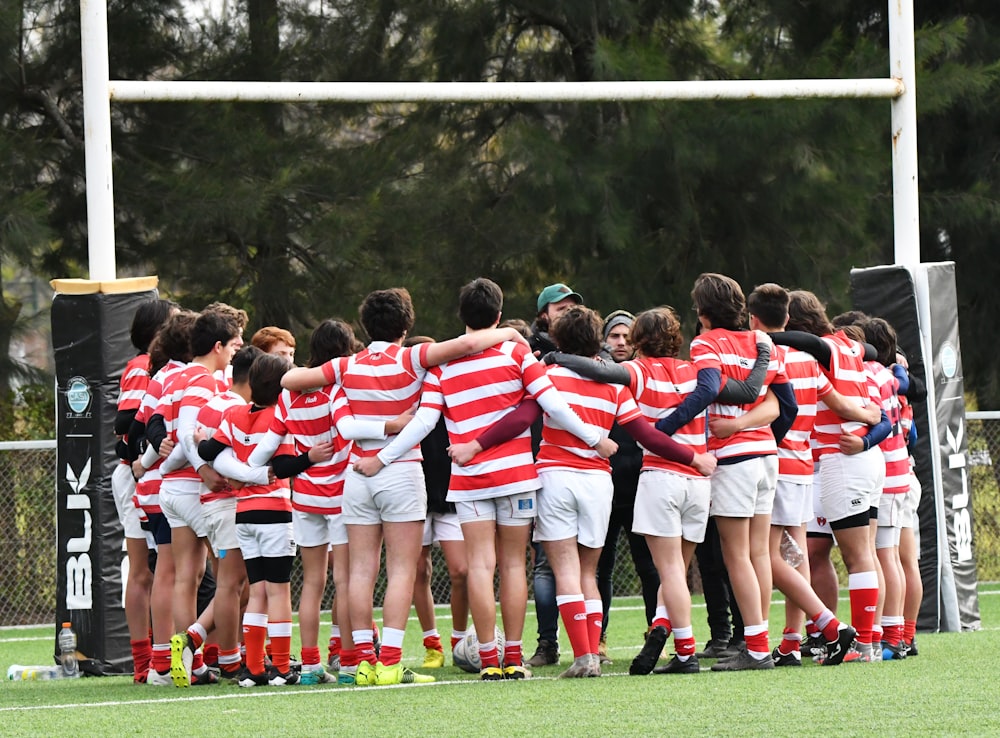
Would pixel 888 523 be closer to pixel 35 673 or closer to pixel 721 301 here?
pixel 721 301

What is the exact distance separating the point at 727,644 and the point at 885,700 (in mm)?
2226

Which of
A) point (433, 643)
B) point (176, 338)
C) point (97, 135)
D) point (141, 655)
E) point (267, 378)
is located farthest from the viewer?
point (97, 135)

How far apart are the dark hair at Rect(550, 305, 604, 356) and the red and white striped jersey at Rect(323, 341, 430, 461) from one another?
2.08 ft

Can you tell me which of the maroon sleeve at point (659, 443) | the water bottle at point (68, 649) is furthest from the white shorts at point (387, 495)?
the water bottle at point (68, 649)

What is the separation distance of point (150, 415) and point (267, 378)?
717mm

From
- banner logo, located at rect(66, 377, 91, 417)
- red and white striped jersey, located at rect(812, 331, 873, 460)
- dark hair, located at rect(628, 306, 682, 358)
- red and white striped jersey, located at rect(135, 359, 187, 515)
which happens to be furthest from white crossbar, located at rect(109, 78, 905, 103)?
dark hair, located at rect(628, 306, 682, 358)

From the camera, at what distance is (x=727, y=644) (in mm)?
8305

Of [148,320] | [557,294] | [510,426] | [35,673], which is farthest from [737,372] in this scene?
[35,673]

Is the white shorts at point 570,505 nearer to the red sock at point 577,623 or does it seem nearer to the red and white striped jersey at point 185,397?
the red sock at point 577,623

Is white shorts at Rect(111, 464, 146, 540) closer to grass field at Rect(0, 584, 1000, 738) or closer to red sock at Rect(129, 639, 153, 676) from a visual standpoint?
red sock at Rect(129, 639, 153, 676)

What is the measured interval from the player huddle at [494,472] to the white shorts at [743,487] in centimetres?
1

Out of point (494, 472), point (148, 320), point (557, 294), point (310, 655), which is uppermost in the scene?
point (557, 294)

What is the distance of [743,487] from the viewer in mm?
7234

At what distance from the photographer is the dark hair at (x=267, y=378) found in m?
7.40
